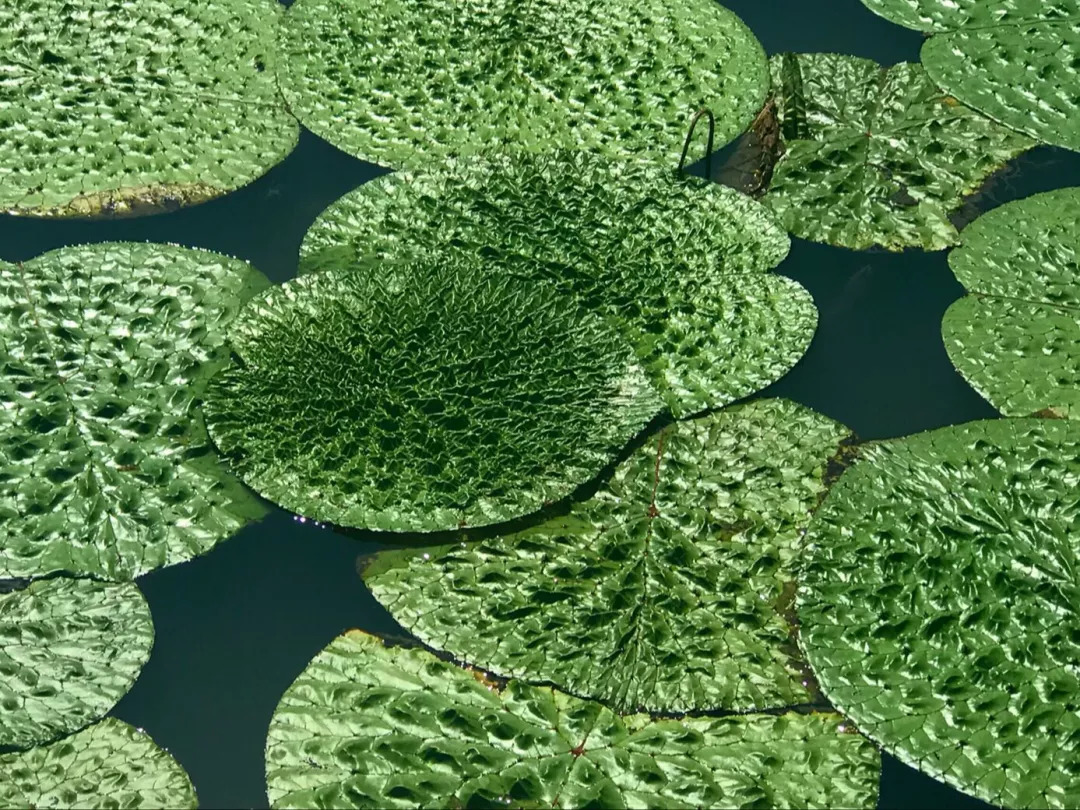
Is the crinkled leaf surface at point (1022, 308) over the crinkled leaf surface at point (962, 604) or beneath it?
over

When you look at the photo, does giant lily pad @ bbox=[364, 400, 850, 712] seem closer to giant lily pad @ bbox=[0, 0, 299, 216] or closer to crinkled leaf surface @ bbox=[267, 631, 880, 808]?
crinkled leaf surface @ bbox=[267, 631, 880, 808]

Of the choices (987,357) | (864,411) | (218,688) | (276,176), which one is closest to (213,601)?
(218,688)


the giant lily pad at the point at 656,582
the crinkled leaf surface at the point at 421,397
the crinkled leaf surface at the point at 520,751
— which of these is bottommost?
the crinkled leaf surface at the point at 520,751

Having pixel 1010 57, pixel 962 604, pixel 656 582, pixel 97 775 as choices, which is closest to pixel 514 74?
pixel 1010 57

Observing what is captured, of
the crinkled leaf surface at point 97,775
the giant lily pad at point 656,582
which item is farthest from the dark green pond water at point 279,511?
the giant lily pad at point 656,582

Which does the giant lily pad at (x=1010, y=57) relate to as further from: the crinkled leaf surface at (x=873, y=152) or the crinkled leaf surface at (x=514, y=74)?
the crinkled leaf surface at (x=514, y=74)

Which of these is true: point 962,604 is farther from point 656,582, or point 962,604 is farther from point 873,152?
point 873,152
